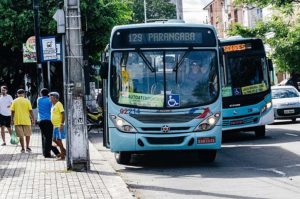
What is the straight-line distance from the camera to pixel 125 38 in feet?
44.5

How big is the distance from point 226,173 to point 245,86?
7428 millimetres

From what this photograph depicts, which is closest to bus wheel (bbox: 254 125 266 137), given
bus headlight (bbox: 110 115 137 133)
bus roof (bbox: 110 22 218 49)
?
bus roof (bbox: 110 22 218 49)

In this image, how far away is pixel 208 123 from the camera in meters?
13.2

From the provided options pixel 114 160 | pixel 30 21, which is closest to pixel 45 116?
pixel 114 160

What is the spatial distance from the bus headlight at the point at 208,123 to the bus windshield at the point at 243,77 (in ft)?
19.5

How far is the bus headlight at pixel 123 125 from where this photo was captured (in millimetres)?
13203

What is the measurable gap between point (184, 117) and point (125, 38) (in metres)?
2.10

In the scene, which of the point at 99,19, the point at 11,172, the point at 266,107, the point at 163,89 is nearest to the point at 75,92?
the point at 163,89

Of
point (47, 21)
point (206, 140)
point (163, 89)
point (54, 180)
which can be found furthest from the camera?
point (47, 21)

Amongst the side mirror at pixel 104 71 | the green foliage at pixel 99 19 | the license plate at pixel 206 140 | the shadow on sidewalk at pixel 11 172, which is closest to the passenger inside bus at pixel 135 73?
the side mirror at pixel 104 71

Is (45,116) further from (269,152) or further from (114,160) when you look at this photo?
(269,152)

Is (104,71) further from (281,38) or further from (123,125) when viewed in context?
(281,38)

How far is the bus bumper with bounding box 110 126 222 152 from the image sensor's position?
1315cm

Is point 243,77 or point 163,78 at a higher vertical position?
point 163,78
